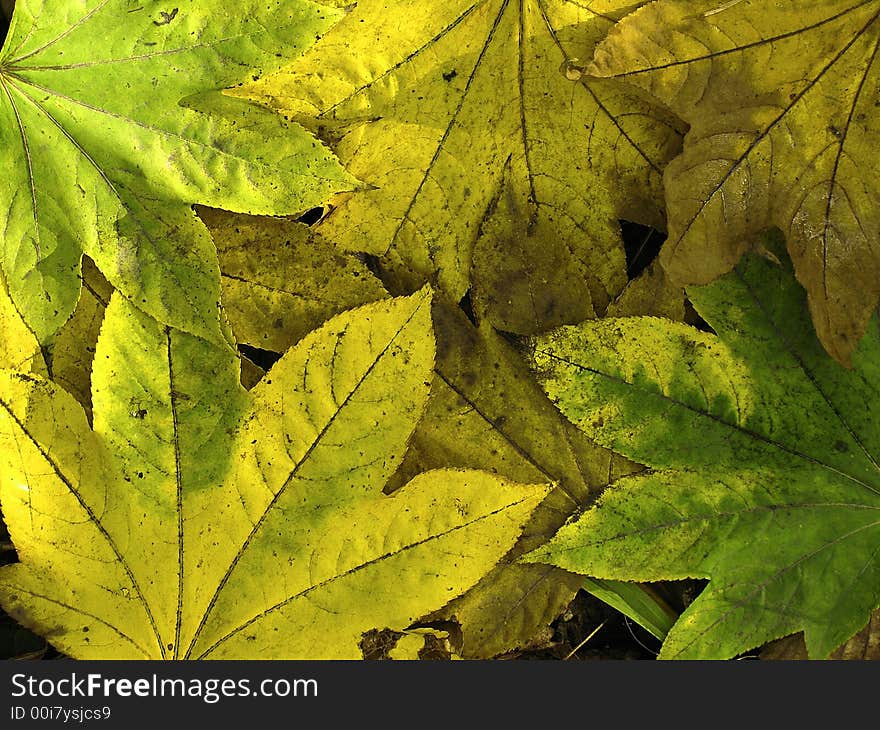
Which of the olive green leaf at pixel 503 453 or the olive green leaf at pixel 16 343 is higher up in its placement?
the olive green leaf at pixel 16 343

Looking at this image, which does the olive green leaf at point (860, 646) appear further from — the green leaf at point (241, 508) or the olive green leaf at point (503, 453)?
the green leaf at point (241, 508)

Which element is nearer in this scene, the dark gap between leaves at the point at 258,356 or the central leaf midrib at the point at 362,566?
the central leaf midrib at the point at 362,566

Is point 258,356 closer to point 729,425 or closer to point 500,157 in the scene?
point 500,157

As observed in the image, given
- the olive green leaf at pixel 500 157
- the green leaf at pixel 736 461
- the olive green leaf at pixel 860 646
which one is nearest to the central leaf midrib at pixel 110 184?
the olive green leaf at pixel 500 157

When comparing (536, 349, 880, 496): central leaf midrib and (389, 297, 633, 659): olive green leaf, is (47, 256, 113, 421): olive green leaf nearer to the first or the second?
(389, 297, 633, 659): olive green leaf

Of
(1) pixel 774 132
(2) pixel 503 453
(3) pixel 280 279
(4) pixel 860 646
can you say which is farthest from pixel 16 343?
(4) pixel 860 646

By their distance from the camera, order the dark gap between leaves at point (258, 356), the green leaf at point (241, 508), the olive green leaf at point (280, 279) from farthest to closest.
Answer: the dark gap between leaves at point (258, 356)
the olive green leaf at point (280, 279)
the green leaf at point (241, 508)

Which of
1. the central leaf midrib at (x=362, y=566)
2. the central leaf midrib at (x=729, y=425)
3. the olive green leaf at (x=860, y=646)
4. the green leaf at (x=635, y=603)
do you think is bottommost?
the olive green leaf at (x=860, y=646)
